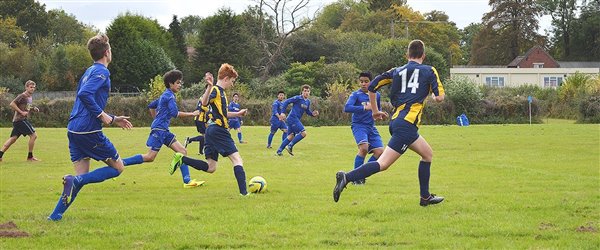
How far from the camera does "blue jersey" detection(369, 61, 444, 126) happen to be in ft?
30.7

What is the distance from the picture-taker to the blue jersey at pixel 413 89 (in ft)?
30.7

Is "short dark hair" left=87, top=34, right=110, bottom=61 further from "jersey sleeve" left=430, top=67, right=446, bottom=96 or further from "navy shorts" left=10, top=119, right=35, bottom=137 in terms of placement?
"navy shorts" left=10, top=119, right=35, bottom=137

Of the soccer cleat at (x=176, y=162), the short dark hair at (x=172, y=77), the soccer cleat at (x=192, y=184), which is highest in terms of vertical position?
the short dark hair at (x=172, y=77)

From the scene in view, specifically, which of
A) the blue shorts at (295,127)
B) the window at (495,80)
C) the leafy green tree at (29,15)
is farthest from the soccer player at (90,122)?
the leafy green tree at (29,15)

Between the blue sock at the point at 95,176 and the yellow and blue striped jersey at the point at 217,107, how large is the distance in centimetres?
231

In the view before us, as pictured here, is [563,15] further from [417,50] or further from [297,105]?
[417,50]

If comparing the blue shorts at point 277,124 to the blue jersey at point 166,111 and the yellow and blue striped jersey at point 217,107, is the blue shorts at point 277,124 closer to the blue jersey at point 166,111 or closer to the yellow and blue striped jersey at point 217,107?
the blue jersey at point 166,111

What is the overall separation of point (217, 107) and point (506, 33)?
88.1m

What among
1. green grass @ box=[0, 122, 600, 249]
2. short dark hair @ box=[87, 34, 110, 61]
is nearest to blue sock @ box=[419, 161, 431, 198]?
green grass @ box=[0, 122, 600, 249]

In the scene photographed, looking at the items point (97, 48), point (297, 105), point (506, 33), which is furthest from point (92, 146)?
point (506, 33)

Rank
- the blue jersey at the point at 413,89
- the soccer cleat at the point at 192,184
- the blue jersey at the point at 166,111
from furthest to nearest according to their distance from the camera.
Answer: the soccer cleat at the point at 192,184, the blue jersey at the point at 166,111, the blue jersey at the point at 413,89

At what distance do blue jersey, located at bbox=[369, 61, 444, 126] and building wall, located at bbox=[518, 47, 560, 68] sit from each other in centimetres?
8278

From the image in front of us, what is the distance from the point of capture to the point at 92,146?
8805 mm

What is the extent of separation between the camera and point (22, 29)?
3622 inches
